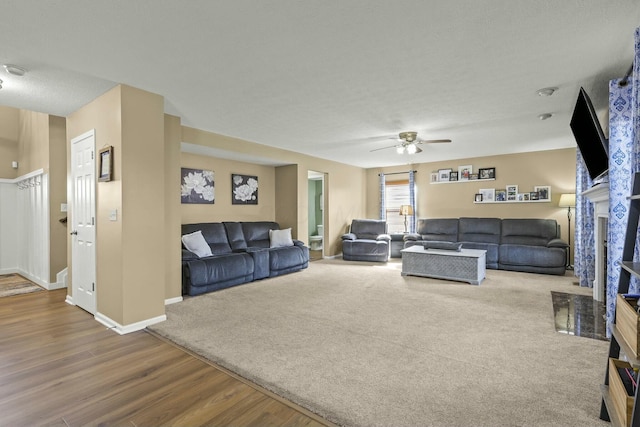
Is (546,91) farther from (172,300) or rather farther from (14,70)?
(14,70)

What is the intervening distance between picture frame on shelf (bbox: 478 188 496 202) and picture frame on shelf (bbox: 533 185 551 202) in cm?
79

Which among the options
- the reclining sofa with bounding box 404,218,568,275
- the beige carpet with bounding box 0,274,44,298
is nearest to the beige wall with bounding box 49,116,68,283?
the beige carpet with bounding box 0,274,44,298

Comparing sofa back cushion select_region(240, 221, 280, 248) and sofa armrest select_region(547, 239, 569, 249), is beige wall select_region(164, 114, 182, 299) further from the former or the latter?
sofa armrest select_region(547, 239, 569, 249)

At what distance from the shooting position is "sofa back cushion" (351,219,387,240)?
25.4 ft

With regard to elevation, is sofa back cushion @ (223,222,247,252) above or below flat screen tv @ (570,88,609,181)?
below

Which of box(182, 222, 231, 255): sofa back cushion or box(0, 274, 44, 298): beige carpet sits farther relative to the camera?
box(182, 222, 231, 255): sofa back cushion

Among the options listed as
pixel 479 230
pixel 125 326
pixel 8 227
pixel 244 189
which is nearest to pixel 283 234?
pixel 244 189


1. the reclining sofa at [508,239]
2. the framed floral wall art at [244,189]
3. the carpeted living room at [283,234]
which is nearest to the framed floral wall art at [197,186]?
the carpeted living room at [283,234]

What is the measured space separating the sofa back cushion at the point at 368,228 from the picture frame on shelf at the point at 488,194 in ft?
7.59

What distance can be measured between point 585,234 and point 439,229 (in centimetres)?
296

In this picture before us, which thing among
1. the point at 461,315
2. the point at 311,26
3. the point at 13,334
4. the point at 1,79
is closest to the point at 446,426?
the point at 461,315

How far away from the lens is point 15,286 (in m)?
4.96

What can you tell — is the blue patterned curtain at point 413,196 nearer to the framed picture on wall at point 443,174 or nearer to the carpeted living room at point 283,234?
the framed picture on wall at point 443,174

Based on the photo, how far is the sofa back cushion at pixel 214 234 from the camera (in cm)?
521
